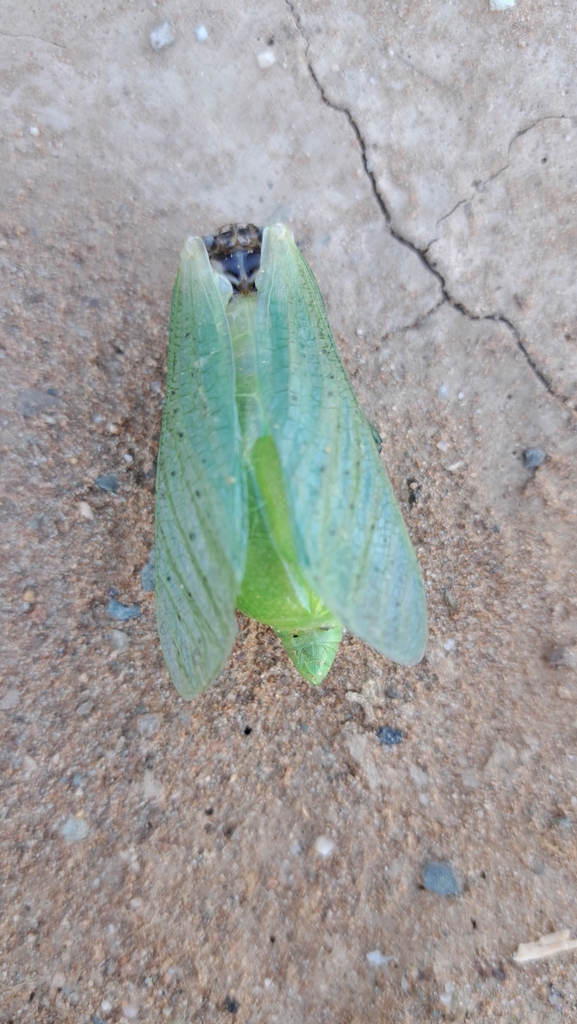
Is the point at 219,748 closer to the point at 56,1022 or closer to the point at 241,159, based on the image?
the point at 56,1022

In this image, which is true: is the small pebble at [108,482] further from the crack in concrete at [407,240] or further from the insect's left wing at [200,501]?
the crack in concrete at [407,240]

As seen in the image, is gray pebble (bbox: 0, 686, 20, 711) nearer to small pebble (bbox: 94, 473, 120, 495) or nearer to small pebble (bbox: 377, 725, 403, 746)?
small pebble (bbox: 94, 473, 120, 495)

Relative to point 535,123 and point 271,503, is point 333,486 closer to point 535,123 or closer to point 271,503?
point 271,503

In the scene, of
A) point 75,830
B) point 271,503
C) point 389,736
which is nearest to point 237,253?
point 271,503

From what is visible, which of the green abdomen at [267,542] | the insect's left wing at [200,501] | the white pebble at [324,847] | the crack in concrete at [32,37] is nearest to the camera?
the insect's left wing at [200,501]

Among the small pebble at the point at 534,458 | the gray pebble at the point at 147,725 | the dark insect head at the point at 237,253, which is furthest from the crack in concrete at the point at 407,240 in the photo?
the gray pebble at the point at 147,725

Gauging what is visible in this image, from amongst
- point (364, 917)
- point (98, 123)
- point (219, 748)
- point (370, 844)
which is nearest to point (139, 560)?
point (219, 748)
